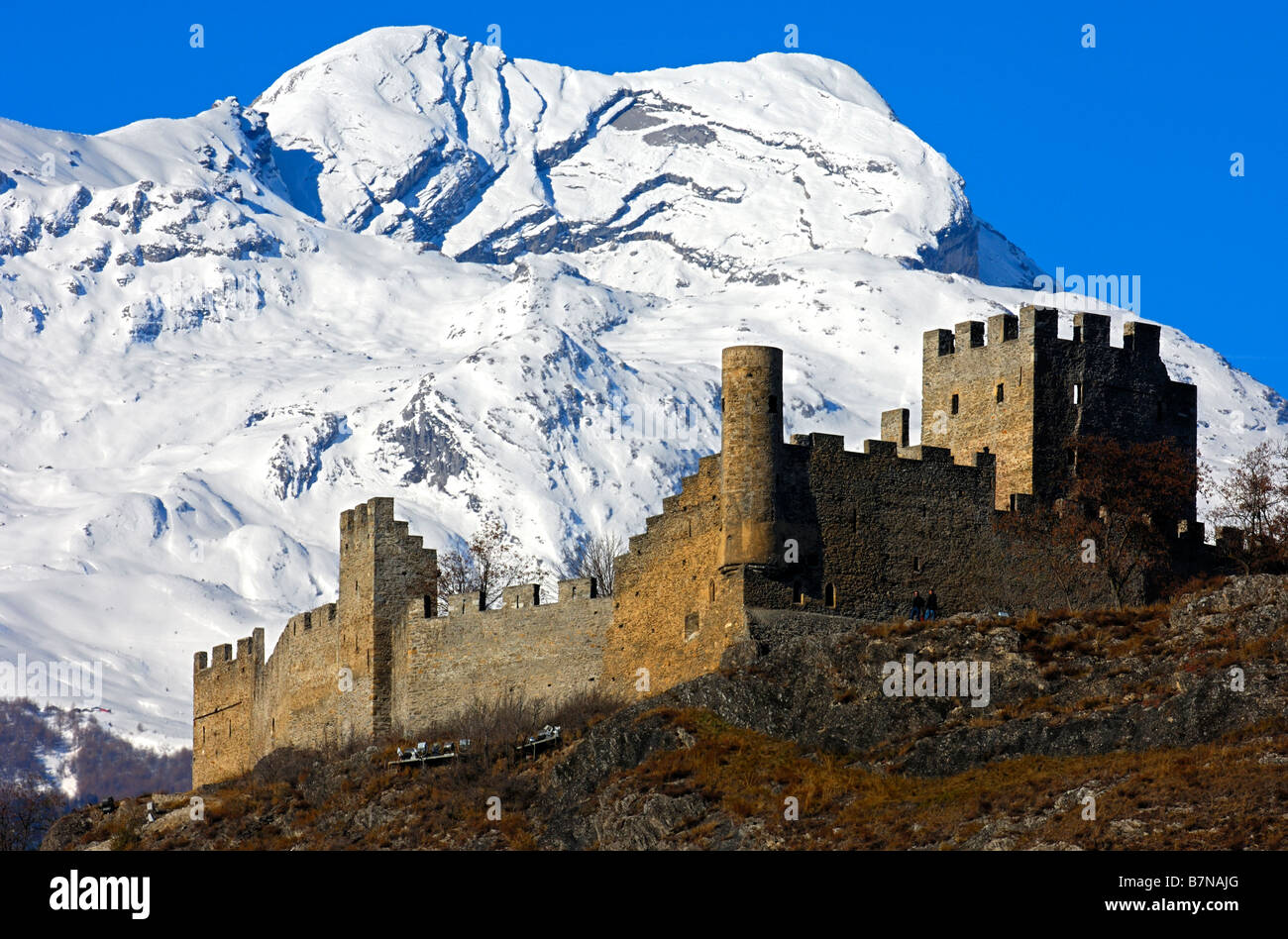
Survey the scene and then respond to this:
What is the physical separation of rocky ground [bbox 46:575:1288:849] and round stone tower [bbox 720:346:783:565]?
9.14ft

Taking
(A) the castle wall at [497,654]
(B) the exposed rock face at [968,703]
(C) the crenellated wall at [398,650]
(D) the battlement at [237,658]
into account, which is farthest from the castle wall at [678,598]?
(D) the battlement at [237,658]

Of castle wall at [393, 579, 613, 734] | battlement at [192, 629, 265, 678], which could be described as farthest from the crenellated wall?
battlement at [192, 629, 265, 678]

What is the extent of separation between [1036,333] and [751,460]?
12.4 metres

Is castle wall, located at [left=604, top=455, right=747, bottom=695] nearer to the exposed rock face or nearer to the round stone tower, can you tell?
the round stone tower

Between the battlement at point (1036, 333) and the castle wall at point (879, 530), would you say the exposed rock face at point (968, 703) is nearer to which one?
the castle wall at point (879, 530)

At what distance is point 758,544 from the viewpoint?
71250 millimetres

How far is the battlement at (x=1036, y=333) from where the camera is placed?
78750mm

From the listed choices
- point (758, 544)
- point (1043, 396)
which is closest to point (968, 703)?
point (758, 544)

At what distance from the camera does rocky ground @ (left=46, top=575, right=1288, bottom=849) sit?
5453 cm

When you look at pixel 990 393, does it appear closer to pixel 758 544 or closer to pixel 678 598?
pixel 758 544

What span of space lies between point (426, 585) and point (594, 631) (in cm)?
925
